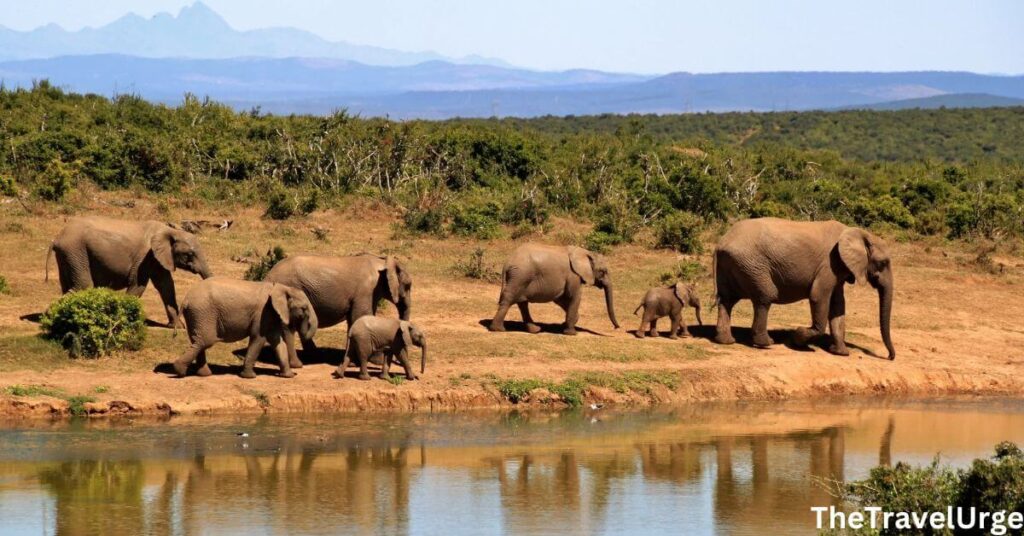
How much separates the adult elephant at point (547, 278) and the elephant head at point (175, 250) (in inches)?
176

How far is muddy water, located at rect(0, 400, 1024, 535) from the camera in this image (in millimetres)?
15258

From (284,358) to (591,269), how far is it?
5.66 metres

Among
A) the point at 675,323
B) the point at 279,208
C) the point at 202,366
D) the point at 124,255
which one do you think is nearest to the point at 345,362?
the point at 202,366

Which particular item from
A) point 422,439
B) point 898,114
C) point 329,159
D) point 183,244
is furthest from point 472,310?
point 898,114

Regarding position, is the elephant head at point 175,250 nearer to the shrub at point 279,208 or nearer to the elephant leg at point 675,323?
the elephant leg at point 675,323

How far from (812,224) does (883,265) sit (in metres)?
1.26

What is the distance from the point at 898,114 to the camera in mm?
94938

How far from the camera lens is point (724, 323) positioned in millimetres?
24609

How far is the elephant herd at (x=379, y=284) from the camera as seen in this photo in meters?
20.4

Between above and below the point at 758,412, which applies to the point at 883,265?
above

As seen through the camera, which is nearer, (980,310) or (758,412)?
(758,412)

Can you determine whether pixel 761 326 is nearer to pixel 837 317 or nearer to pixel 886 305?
pixel 837 317

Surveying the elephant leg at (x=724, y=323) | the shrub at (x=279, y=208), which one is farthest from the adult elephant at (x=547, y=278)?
the shrub at (x=279, y=208)

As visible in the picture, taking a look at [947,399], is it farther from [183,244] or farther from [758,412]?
[183,244]
